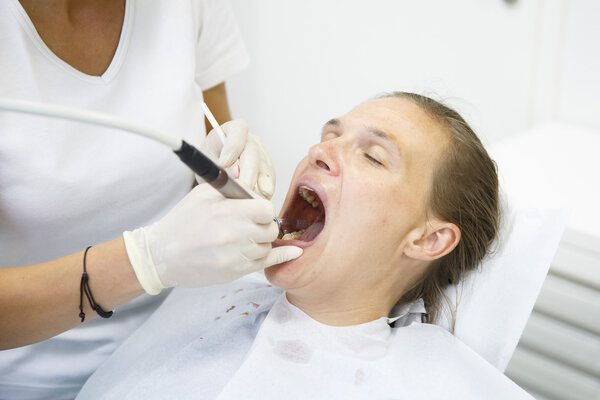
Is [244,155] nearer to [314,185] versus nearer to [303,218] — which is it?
[314,185]

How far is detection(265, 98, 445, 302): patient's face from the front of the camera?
118 cm

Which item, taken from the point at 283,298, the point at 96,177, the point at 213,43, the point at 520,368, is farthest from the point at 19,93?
the point at 520,368

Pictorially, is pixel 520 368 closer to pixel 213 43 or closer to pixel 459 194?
pixel 459 194

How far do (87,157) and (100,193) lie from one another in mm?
84

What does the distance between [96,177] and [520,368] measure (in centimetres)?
129

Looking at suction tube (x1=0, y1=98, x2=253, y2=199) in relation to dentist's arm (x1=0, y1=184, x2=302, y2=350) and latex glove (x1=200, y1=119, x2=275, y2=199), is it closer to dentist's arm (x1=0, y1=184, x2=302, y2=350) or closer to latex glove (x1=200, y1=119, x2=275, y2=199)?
dentist's arm (x1=0, y1=184, x2=302, y2=350)

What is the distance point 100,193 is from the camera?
120 cm

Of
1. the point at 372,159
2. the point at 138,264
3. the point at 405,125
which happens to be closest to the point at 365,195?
the point at 372,159

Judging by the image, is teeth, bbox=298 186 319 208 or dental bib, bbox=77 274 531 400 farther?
teeth, bbox=298 186 319 208

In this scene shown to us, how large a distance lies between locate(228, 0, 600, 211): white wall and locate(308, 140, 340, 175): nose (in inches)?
21.8

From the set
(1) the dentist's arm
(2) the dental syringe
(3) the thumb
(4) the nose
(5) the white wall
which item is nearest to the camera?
(2) the dental syringe

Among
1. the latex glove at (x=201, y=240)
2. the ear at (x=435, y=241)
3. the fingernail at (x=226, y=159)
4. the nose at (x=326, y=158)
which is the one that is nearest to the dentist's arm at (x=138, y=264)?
the latex glove at (x=201, y=240)

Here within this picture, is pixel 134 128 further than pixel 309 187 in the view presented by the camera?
No

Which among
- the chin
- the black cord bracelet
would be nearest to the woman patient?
the chin
